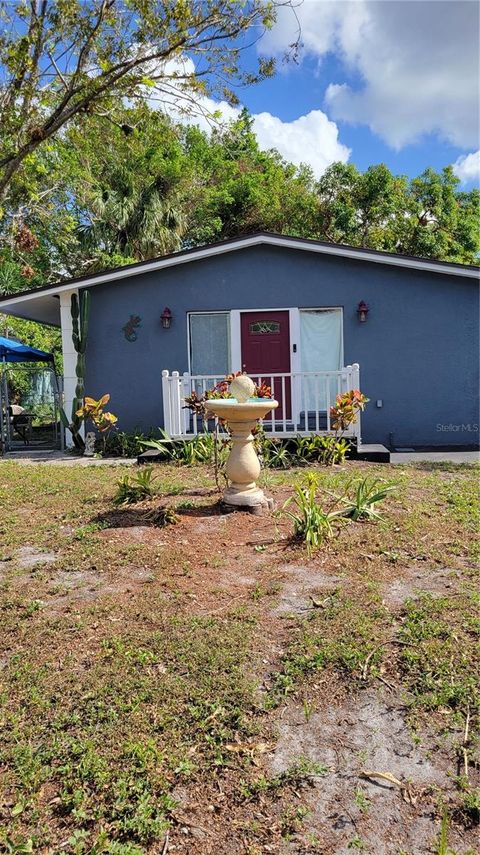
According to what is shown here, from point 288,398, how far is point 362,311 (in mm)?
1944

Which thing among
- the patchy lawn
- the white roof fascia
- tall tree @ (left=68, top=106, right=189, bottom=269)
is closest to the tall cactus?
the white roof fascia

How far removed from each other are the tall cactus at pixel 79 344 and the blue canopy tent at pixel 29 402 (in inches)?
26.1

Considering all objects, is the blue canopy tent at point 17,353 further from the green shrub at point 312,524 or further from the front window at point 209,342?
the green shrub at point 312,524

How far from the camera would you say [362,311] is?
9312mm

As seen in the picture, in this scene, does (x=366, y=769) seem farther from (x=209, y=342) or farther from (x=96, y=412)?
(x=209, y=342)

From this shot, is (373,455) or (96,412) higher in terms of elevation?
(96,412)

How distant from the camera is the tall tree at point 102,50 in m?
6.40

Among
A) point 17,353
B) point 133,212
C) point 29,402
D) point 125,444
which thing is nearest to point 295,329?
point 125,444

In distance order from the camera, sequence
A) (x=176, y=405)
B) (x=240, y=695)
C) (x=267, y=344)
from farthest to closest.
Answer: (x=267, y=344), (x=176, y=405), (x=240, y=695)

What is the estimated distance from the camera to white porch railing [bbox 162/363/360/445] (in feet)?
26.2

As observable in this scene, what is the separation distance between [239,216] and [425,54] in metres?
19.1

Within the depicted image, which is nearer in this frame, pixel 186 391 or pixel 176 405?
pixel 176 405

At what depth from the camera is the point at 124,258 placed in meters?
18.5

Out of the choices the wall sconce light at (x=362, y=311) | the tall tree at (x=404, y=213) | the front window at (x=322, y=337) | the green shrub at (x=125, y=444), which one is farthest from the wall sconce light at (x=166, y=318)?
the tall tree at (x=404, y=213)
